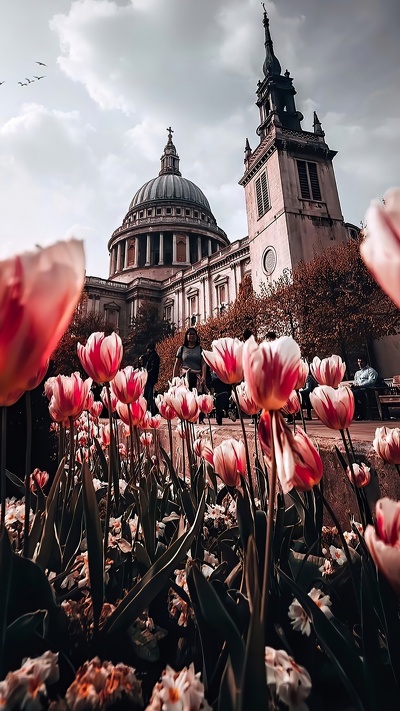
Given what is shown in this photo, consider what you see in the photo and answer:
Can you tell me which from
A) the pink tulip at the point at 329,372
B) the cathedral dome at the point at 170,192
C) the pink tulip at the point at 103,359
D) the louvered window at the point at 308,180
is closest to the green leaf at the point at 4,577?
the pink tulip at the point at 103,359

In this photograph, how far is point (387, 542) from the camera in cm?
59

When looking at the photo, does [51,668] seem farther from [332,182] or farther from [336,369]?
[332,182]

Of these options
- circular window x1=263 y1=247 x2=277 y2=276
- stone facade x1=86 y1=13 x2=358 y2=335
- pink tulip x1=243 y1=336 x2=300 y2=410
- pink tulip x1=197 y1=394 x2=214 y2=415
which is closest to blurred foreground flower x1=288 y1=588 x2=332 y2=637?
pink tulip x1=243 y1=336 x2=300 y2=410

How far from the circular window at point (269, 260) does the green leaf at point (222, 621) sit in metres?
23.2

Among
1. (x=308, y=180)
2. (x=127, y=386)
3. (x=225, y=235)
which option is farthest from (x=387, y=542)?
(x=225, y=235)

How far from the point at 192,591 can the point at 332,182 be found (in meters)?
27.8

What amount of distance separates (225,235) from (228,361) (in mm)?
58169

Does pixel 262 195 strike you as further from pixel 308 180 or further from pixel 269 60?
pixel 269 60

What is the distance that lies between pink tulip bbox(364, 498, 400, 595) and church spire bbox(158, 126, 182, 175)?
6770cm

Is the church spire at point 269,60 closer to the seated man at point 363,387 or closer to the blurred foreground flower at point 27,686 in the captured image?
the seated man at point 363,387

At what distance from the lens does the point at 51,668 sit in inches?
25.7

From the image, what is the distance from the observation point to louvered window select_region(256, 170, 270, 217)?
24516 mm

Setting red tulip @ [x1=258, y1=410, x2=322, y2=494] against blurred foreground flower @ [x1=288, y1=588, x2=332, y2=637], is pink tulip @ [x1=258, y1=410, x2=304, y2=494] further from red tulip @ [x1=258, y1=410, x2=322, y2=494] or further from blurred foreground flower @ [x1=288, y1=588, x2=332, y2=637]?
blurred foreground flower @ [x1=288, y1=588, x2=332, y2=637]

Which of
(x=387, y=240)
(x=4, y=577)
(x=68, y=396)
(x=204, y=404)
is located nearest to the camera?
(x=387, y=240)
